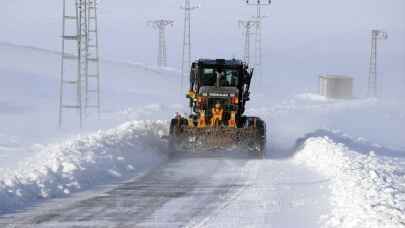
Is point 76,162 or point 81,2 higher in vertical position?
point 81,2

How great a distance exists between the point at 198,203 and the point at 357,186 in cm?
276

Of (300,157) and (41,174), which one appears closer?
(41,174)

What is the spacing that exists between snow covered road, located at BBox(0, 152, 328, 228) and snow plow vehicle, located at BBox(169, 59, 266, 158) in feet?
10.5

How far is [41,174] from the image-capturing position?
13781 millimetres

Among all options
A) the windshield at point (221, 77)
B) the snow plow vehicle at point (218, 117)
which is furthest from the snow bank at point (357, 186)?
the windshield at point (221, 77)

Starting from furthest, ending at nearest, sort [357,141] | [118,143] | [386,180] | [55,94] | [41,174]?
[55,94] → [357,141] → [118,143] → [386,180] → [41,174]

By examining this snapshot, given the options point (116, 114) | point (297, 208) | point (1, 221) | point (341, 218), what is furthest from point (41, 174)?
point (116, 114)

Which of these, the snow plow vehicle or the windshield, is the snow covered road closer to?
the snow plow vehicle

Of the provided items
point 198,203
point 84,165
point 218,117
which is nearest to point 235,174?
point 84,165

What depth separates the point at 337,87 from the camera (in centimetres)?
7550

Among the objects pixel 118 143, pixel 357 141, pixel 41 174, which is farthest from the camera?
pixel 357 141

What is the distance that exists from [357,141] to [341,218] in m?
18.1

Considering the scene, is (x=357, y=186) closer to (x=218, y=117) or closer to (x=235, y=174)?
(x=235, y=174)

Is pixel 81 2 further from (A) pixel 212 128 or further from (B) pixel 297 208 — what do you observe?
(B) pixel 297 208
